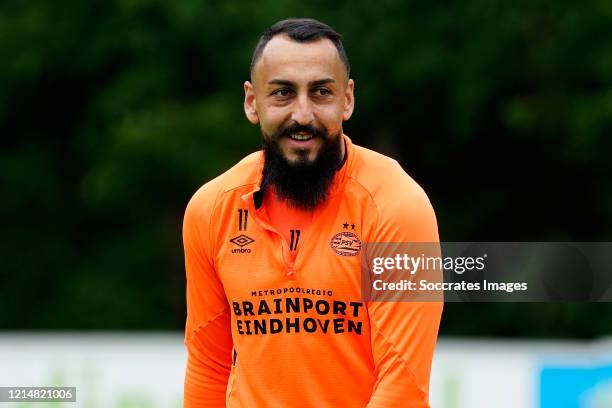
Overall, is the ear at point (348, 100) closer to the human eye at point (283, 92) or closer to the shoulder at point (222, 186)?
the human eye at point (283, 92)

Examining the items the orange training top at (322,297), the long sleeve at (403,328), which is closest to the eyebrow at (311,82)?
the orange training top at (322,297)

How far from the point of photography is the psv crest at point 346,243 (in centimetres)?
349

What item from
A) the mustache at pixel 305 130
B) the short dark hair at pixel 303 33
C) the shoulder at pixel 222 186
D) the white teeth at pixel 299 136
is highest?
the short dark hair at pixel 303 33

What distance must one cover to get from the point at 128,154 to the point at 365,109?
257 centimetres

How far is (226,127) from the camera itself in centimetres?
1277

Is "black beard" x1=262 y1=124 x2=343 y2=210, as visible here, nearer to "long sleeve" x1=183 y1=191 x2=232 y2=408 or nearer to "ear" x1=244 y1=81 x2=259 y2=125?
"ear" x1=244 y1=81 x2=259 y2=125

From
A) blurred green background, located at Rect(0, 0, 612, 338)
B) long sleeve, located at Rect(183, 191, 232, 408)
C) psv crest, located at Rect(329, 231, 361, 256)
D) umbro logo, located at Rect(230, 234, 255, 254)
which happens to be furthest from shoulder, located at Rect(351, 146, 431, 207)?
blurred green background, located at Rect(0, 0, 612, 338)

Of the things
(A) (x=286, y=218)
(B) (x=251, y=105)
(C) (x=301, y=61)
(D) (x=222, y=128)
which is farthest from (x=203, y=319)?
(D) (x=222, y=128)

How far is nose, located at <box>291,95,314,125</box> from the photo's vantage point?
3.44 meters

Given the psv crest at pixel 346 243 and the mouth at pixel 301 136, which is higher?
the mouth at pixel 301 136

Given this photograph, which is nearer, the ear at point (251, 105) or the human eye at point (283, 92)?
the human eye at point (283, 92)

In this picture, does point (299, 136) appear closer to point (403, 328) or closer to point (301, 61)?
point (301, 61)

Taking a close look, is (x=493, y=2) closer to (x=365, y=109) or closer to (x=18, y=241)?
(x=365, y=109)

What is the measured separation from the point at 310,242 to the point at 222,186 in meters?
0.35
